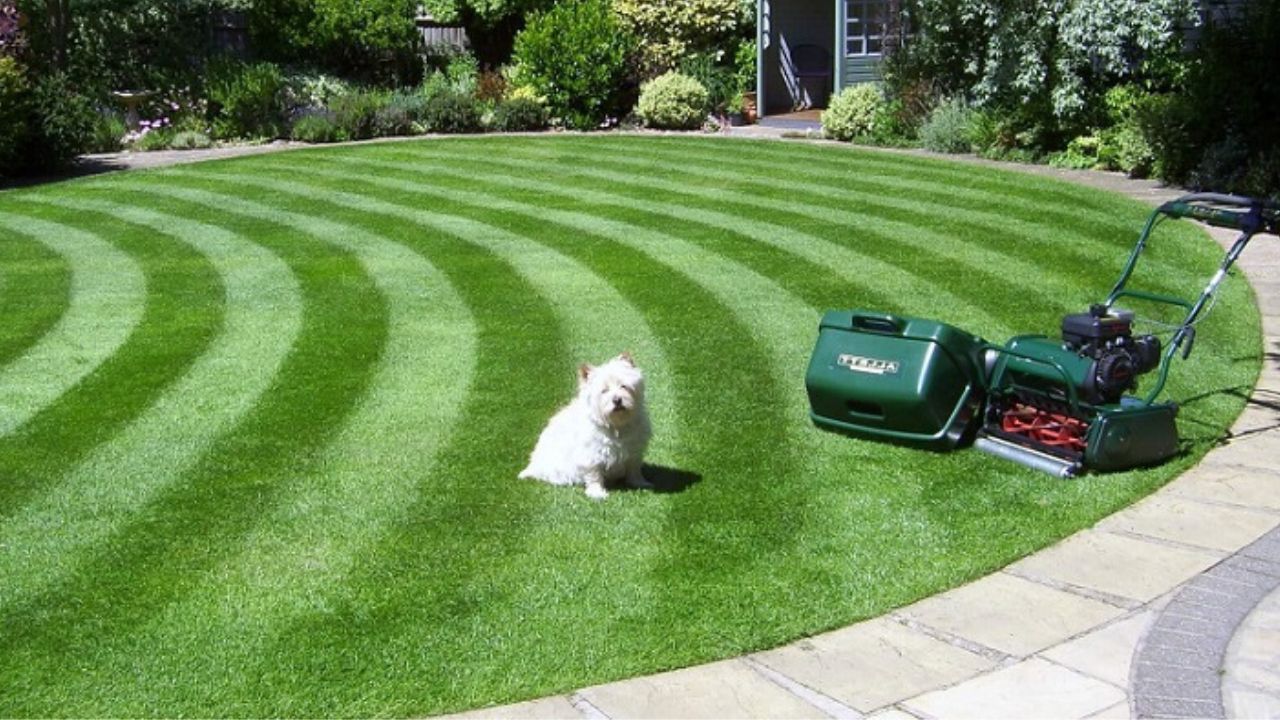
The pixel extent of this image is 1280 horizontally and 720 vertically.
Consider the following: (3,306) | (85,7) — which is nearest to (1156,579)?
(3,306)

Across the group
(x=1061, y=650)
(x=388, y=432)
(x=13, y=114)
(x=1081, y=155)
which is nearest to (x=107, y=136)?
(x=13, y=114)

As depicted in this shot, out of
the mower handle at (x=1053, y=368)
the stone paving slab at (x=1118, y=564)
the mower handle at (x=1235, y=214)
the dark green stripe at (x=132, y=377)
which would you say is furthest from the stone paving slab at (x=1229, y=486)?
the dark green stripe at (x=132, y=377)

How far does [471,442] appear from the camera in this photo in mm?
7602

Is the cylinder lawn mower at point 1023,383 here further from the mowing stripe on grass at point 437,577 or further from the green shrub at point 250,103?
the green shrub at point 250,103

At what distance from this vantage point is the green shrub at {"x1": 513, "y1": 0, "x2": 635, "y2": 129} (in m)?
24.3

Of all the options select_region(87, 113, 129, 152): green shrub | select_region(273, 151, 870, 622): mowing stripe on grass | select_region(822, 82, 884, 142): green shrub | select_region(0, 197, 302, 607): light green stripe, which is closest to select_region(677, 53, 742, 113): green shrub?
select_region(822, 82, 884, 142): green shrub

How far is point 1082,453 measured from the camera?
689 centimetres

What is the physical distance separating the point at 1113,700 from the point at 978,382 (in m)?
2.91

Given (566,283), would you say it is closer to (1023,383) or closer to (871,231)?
(871,231)

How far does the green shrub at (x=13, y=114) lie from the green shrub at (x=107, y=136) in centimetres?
281

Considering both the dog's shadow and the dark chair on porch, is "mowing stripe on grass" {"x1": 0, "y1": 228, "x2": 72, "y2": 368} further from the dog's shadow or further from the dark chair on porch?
the dark chair on porch

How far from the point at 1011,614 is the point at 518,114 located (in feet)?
65.5

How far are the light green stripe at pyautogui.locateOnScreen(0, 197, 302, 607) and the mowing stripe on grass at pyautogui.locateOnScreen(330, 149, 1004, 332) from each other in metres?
4.08

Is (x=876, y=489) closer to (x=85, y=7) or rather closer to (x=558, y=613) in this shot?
(x=558, y=613)
